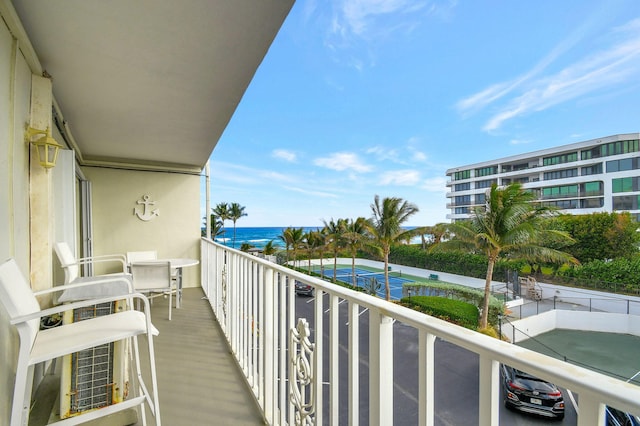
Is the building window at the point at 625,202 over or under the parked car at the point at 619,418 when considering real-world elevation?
over

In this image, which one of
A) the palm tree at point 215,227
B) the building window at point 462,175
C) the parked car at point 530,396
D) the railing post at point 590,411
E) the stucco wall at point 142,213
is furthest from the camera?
the building window at point 462,175

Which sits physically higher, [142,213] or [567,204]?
[567,204]

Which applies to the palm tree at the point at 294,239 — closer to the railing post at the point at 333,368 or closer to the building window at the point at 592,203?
the railing post at the point at 333,368

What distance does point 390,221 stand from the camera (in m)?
16.7

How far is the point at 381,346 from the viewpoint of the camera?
2.73 feet

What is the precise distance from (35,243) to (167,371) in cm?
128

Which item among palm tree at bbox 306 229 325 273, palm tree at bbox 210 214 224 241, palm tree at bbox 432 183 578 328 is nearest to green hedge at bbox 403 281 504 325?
palm tree at bbox 432 183 578 328

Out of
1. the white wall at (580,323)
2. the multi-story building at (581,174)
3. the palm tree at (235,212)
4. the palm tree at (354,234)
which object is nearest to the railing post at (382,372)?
the white wall at (580,323)

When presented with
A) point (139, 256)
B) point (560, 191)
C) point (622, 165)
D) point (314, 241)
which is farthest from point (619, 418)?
point (560, 191)

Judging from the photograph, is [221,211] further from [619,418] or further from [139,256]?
[619,418]

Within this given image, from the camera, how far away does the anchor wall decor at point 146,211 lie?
17.2 feet

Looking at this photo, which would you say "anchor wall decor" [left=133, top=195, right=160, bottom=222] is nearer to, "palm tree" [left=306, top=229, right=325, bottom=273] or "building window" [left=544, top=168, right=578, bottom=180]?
"palm tree" [left=306, top=229, right=325, bottom=273]

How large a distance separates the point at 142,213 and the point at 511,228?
1253 cm

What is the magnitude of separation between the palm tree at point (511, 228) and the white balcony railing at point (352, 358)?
1230cm
